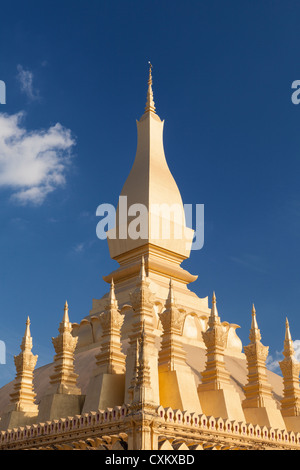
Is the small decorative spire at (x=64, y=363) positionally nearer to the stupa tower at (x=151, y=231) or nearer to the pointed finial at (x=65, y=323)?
the pointed finial at (x=65, y=323)

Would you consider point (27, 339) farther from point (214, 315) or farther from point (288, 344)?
point (288, 344)

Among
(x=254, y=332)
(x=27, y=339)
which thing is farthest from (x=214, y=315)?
(x=27, y=339)

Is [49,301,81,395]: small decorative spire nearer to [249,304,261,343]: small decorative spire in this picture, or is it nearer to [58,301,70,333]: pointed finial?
[58,301,70,333]: pointed finial

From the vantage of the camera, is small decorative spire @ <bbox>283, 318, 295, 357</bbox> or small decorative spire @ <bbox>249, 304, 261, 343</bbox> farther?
small decorative spire @ <bbox>283, 318, 295, 357</bbox>

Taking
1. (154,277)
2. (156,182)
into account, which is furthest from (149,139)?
(154,277)

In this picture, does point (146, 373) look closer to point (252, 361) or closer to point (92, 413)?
point (92, 413)

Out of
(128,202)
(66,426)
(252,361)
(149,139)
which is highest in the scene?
(149,139)

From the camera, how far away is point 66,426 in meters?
18.9

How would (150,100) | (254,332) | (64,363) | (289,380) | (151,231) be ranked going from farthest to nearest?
1. (150,100)
2. (151,231)
3. (289,380)
4. (254,332)
5. (64,363)

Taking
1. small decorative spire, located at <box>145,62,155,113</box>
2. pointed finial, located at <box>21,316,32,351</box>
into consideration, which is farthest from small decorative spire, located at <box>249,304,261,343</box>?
small decorative spire, located at <box>145,62,155,113</box>

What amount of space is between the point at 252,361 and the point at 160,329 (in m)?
→ 3.95

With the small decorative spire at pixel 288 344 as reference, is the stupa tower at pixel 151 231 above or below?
above

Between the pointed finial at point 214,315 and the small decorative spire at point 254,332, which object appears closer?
the pointed finial at point 214,315

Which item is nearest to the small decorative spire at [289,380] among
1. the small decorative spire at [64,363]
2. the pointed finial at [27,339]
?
the small decorative spire at [64,363]
